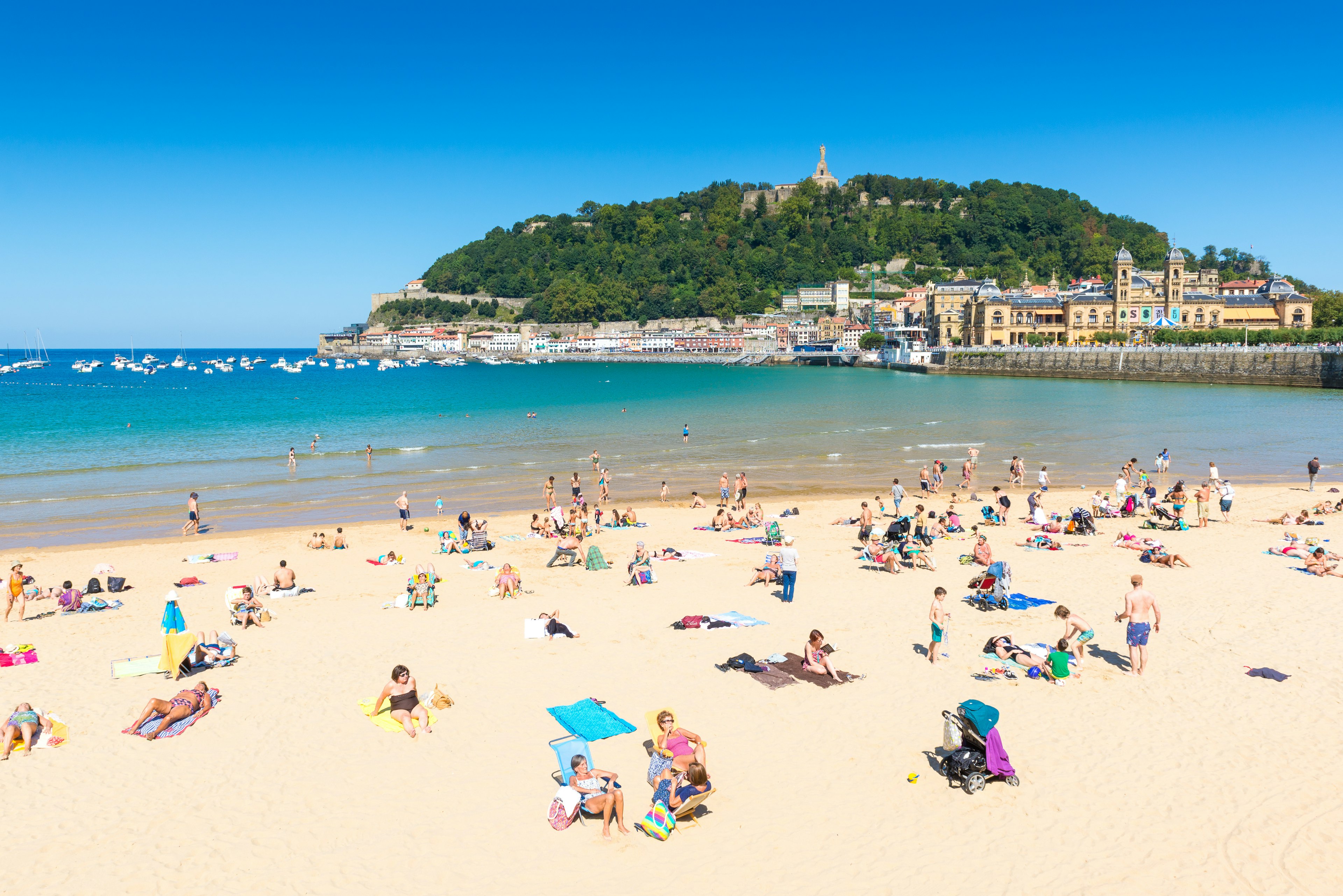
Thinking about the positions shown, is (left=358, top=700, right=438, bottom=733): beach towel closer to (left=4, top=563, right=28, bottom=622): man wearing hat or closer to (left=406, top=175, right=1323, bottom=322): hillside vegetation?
(left=4, top=563, right=28, bottom=622): man wearing hat

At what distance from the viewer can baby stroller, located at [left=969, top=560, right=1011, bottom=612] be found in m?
11.7

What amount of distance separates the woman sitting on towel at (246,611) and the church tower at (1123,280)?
114792 millimetres

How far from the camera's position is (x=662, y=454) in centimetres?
3316

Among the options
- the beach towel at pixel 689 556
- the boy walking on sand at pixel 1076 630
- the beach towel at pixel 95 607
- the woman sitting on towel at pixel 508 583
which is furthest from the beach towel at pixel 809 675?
Result: the beach towel at pixel 95 607

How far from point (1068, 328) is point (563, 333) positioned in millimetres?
114088

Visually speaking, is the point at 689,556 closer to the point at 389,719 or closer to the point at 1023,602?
the point at 1023,602

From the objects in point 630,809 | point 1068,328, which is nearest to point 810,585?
point 630,809

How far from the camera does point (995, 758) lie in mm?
6957

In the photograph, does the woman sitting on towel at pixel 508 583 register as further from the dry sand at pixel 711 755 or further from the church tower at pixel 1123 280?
the church tower at pixel 1123 280

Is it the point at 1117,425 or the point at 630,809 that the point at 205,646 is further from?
the point at 1117,425

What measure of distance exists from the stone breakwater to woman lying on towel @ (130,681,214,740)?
83.5m

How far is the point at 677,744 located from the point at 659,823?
752 mm

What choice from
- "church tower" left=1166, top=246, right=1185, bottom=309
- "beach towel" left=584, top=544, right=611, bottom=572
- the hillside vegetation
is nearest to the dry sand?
"beach towel" left=584, top=544, right=611, bottom=572

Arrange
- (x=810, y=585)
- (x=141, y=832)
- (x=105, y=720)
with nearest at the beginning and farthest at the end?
(x=141, y=832) → (x=105, y=720) → (x=810, y=585)
